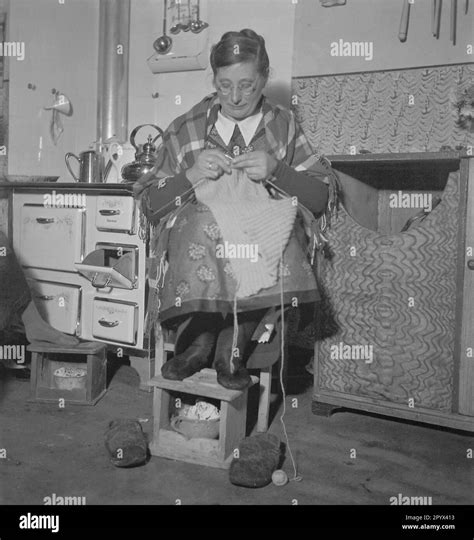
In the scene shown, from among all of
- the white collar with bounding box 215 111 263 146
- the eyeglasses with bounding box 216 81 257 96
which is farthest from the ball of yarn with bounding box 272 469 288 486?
the eyeglasses with bounding box 216 81 257 96

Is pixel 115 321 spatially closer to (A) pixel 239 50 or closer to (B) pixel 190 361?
(B) pixel 190 361

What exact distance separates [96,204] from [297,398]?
122 cm

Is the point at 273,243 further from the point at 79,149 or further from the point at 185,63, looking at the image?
the point at 79,149

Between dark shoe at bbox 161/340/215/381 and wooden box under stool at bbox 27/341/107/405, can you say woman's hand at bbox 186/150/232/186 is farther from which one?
wooden box under stool at bbox 27/341/107/405

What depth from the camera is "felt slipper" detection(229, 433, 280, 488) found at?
1.65m

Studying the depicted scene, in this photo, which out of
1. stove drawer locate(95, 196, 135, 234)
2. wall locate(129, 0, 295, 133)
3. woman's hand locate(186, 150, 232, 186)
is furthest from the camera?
wall locate(129, 0, 295, 133)

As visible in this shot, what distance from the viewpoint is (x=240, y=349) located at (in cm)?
187

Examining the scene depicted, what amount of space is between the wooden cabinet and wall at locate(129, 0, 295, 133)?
3.10ft

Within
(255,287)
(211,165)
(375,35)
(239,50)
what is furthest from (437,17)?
(255,287)

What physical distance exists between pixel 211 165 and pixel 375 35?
1355 mm

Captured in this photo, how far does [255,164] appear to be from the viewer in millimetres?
1856

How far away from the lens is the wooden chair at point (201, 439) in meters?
1.77

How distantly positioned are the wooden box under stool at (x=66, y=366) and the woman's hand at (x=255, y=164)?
1015 millimetres

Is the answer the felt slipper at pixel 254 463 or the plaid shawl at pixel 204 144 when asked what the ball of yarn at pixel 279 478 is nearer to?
the felt slipper at pixel 254 463
